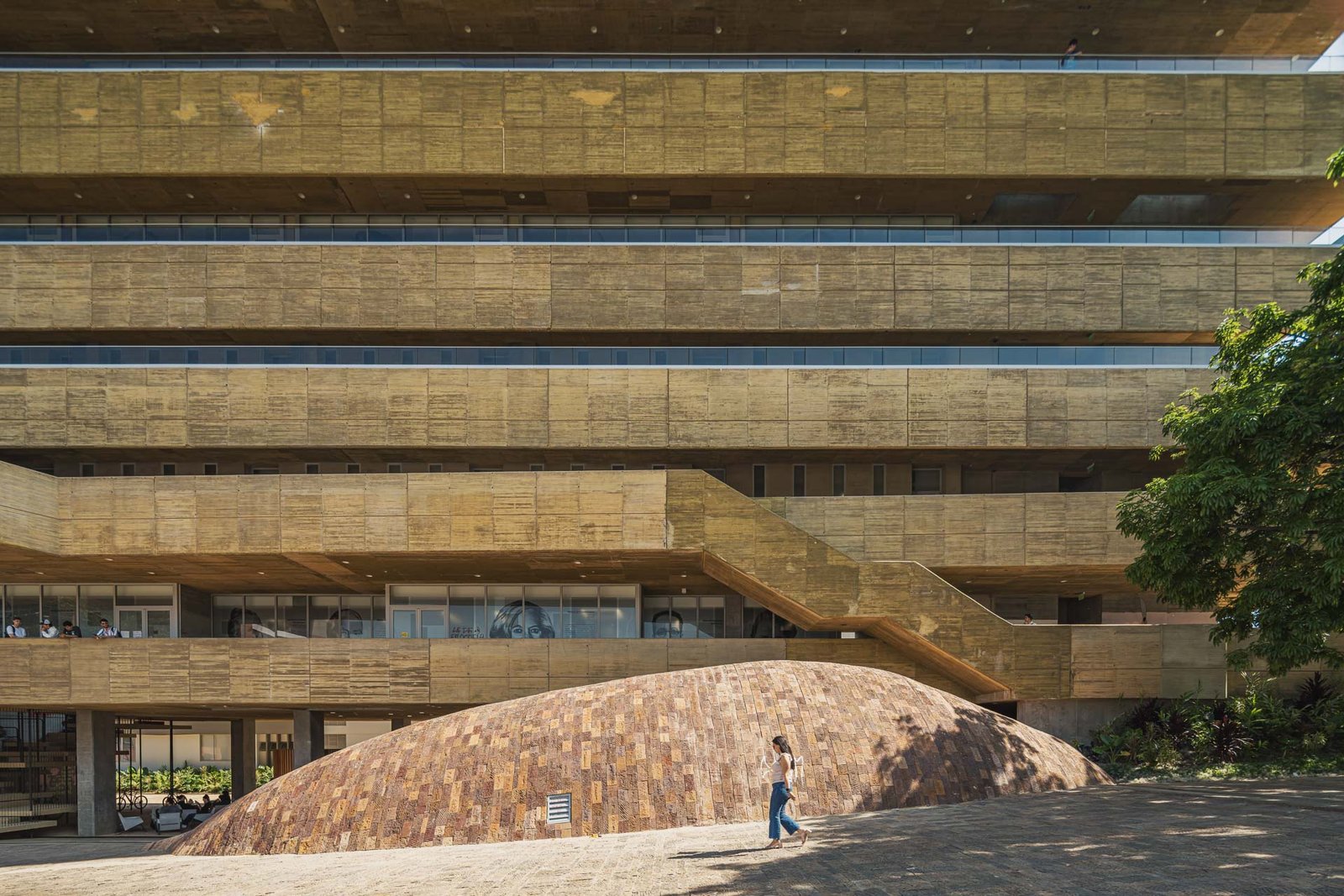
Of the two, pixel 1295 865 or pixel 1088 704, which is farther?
pixel 1088 704

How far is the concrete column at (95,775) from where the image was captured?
28562 millimetres

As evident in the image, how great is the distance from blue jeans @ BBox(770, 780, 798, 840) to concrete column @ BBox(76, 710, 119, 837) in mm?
25874

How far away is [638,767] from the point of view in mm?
14750

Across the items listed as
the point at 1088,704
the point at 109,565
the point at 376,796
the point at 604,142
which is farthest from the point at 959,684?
the point at 109,565

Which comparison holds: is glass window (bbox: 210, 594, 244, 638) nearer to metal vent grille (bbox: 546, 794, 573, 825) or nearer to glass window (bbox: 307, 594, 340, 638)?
glass window (bbox: 307, 594, 340, 638)

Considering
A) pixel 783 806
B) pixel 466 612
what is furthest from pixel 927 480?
pixel 783 806

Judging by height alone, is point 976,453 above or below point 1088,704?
above

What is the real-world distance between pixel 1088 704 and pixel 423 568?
1889cm

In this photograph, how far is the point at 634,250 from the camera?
97.2ft

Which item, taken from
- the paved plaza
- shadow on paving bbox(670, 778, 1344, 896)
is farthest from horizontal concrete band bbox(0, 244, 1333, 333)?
shadow on paving bbox(670, 778, 1344, 896)

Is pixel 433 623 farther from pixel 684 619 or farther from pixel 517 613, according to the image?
pixel 684 619

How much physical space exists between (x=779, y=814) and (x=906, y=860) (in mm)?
1664

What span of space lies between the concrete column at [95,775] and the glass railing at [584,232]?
1511 centimetres

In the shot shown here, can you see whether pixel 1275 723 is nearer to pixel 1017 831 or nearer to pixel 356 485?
pixel 1017 831
